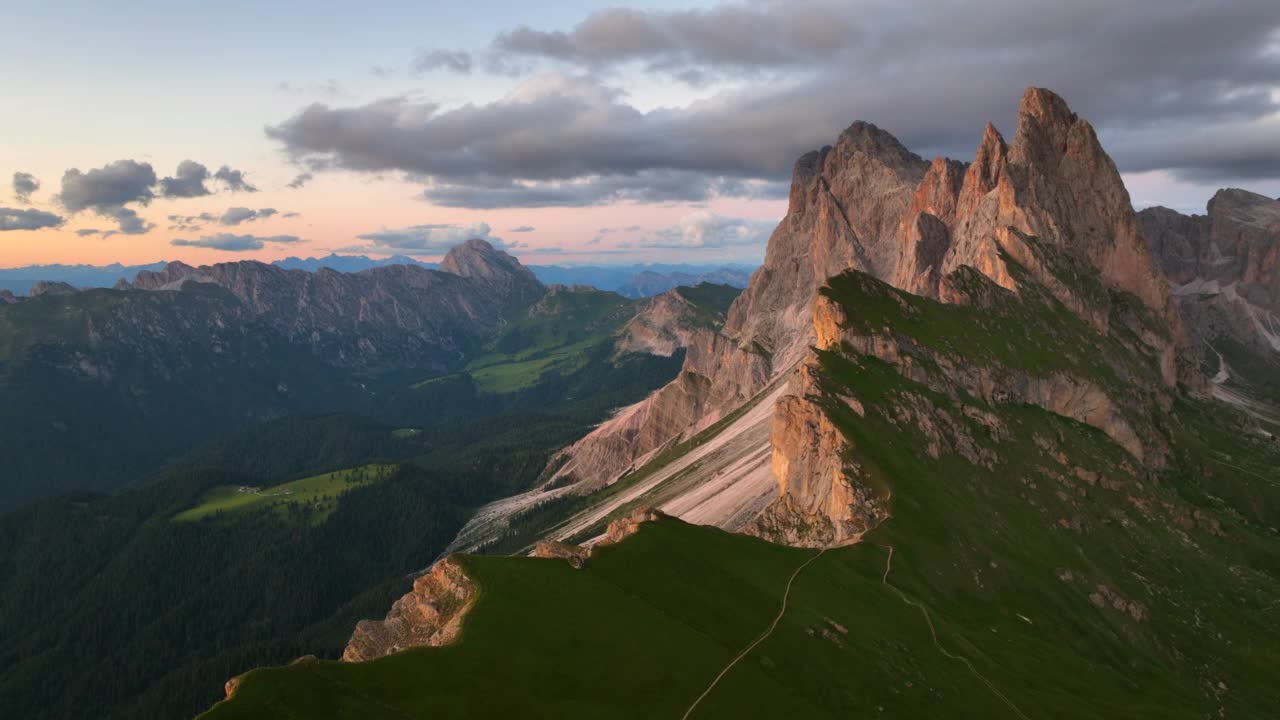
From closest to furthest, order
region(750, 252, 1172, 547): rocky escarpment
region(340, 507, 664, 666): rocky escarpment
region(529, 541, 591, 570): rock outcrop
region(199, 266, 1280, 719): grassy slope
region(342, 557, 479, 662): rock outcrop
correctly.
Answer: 1. region(199, 266, 1280, 719): grassy slope
2. region(340, 507, 664, 666): rocky escarpment
3. region(342, 557, 479, 662): rock outcrop
4. region(529, 541, 591, 570): rock outcrop
5. region(750, 252, 1172, 547): rocky escarpment

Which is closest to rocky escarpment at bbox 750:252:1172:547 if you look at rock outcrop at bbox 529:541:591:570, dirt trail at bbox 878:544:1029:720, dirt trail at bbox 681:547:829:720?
dirt trail at bbox 878:544:1029:720

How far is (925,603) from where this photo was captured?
3132 inches

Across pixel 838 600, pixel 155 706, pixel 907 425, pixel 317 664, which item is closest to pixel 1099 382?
pixel 907 425

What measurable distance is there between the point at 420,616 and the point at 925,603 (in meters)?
55.1

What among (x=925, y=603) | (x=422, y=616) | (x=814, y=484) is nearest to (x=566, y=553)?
(x=422, y=616)

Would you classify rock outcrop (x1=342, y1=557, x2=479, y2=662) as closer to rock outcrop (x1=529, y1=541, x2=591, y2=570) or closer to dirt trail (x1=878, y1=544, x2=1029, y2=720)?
rock outcrop (x1=529, y1=541, x2=591, y2=570)

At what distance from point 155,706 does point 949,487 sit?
18538cm

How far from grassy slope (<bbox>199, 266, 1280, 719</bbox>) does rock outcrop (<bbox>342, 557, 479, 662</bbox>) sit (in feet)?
6.48

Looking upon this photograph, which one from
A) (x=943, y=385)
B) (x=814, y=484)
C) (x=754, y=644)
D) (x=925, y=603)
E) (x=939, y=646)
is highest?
(x=943, y=385)

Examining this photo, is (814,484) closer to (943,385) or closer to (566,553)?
(943,385)

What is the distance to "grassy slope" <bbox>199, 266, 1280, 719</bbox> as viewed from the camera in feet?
155

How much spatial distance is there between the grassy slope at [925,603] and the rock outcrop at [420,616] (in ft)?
6.48

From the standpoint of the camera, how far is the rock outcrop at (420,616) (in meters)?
55.7

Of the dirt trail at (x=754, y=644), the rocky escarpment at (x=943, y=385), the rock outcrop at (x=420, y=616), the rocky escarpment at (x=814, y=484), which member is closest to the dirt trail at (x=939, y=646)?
the rocky escarpment at (x=814, y=484)
